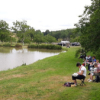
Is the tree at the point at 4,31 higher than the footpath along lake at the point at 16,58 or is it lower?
higher

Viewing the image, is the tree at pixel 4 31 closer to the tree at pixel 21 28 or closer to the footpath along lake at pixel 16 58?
the tree at pixel 21 28

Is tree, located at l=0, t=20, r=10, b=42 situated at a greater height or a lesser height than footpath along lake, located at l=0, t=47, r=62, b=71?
greater

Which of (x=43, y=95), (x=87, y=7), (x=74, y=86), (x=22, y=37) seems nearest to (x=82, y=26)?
(x=87, y=7)

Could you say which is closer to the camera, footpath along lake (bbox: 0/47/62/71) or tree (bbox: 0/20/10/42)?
footpath along lake (bbox: 0/47/62/71)

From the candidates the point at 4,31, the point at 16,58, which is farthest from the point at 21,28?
the point at 16,58

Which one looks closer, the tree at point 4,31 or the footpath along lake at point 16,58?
the footpath along lake at point 16,58

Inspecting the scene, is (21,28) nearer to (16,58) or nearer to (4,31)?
(4,31)

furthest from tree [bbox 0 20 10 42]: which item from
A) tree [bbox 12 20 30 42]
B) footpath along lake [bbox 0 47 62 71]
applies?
footpath along lake [bbox 0 47 62 71]

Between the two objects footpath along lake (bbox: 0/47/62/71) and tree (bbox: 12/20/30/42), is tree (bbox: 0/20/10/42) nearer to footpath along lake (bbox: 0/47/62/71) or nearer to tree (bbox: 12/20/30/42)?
tree (bbox: 12/20/30/42)

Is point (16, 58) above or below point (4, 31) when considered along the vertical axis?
below


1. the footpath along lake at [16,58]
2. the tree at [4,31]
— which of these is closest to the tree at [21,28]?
the tree at [4,31]

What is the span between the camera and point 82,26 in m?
13.8

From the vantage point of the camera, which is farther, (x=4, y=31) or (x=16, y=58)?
(x=4, y=31)

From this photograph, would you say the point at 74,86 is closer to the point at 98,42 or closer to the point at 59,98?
the point at 59,98
